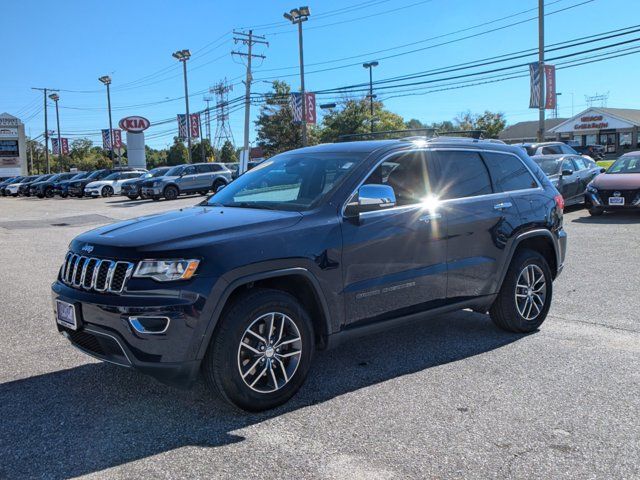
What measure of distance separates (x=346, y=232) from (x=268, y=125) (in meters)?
69.6

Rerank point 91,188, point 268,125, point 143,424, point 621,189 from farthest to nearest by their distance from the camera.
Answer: point 268,125 < point 91,188 < point 621,189 < point 143,424

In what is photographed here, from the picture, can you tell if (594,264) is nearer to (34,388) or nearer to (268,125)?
(34,388)

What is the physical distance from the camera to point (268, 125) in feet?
237

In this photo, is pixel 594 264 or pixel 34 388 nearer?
pixel 34 388

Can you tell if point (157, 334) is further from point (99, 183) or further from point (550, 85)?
point (99, 183)

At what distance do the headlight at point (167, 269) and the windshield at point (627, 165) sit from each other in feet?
46.0

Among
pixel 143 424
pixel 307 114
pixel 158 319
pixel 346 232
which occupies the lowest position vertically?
pixel 143 424

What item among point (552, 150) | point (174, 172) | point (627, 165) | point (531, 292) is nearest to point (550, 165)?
point (627, 165)

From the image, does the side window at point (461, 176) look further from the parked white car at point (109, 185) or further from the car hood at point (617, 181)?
the parked white car at point (109, 185)

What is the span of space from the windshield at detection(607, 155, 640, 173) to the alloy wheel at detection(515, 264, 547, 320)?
35.0ft

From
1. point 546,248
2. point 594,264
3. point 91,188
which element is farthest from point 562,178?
point 91,188

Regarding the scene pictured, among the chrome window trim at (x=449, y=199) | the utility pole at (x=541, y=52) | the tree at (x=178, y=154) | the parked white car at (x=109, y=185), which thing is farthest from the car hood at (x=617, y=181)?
the tree at (x=178, y=154)

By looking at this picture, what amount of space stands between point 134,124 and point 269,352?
190 feet

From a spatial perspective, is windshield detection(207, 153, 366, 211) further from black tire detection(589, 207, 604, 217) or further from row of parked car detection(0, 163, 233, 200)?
row of parked car detection(0, 163, 233, 200)
